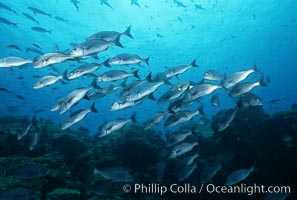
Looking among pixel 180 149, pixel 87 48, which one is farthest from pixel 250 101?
pixel 87 48

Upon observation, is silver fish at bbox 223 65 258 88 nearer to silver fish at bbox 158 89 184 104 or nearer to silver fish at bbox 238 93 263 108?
silver fish at bbox 238 93 263 108

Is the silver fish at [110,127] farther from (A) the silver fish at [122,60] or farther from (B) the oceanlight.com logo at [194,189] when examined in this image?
(B) the oceanlight.com logo at [194,189]

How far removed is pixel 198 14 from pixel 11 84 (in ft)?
140

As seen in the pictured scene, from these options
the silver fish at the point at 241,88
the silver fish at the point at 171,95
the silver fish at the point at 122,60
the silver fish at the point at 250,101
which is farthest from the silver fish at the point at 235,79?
the silver fish at the point at 122,60

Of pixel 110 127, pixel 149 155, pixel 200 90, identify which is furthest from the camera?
pixel 149 155

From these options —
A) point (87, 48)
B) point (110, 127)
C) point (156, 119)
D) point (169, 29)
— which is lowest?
point (169, 29)

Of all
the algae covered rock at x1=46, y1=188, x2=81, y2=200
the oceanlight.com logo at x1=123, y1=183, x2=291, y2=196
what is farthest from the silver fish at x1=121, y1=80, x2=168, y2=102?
the oceanlight.com logo at x1=123, y1=183, x2=291, y2=196

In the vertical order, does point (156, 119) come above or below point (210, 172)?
above

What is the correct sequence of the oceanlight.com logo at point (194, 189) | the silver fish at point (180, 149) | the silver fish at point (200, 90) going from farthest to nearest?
the oceanlight.com logo at point (194, 189)
the silver fish at point (180, 149)
the silver fish at point (200, 90)

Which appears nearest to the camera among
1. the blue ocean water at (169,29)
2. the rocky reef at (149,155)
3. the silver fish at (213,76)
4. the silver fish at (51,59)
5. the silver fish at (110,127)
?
the silver fish at (51,59)

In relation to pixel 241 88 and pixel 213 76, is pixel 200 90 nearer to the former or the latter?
pixel 241 88

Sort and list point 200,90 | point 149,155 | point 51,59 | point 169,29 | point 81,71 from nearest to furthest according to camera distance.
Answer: point 51,59, point 200,90, point 81,71, point 149,155, point 169,29

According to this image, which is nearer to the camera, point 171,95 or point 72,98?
point 72,98

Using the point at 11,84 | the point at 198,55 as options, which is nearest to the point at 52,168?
A: the point at 198,55
